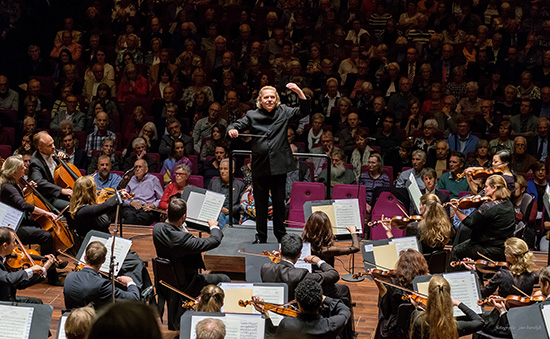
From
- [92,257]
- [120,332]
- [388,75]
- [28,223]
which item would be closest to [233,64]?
[388,75]

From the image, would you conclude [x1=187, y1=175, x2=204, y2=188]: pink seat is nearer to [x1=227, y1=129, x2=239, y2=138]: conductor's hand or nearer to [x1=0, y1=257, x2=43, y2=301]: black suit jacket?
[x1=227, y1=129, x2=239, y2=138]: conductor's hand

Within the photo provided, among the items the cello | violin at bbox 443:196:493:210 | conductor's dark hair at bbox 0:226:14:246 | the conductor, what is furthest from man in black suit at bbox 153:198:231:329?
violin at bbox 443:196:493:210

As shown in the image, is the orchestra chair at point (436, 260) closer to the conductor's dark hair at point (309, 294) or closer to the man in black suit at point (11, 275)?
the conductor's dark hair at point (309, 294)

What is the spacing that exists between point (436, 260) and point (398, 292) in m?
1.02

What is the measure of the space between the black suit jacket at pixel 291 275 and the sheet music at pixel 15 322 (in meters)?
1.48

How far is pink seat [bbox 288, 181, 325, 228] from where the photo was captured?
25.3 ft

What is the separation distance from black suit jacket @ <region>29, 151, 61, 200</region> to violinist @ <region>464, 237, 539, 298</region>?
4.00 metres

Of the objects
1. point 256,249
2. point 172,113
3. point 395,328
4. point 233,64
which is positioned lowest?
point 395,328

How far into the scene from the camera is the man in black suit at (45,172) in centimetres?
686

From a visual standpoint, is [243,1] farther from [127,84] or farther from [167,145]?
[167,145]

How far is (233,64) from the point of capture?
10.6 metres

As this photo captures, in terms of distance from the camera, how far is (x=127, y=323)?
4.53 ft

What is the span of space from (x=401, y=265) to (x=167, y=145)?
502cm

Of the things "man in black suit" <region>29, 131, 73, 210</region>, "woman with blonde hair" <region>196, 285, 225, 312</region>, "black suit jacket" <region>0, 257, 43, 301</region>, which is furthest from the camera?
"man in black suit" <region>29, 131, 73, 210</region>
